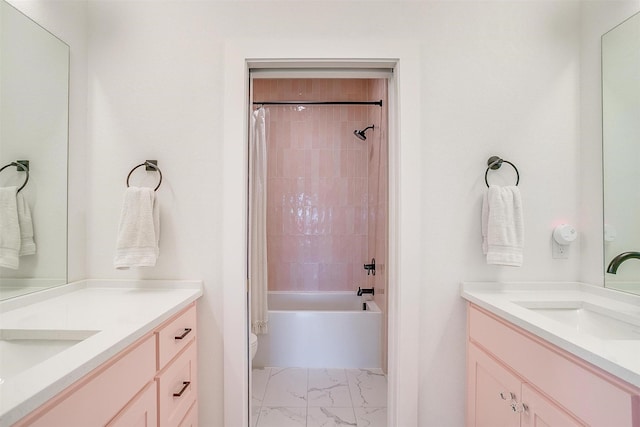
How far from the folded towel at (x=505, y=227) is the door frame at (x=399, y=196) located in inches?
12.7

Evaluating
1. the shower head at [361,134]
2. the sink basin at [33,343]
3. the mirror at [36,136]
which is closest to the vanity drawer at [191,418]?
the sink basin at [33,343]

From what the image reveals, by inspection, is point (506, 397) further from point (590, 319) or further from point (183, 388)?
point (183, 388)

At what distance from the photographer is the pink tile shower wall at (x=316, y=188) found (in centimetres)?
323

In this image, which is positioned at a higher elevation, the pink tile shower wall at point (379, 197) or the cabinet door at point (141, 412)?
the pink tile shower wall at point (379, 197)

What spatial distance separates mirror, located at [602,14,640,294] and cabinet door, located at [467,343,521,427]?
0.62m

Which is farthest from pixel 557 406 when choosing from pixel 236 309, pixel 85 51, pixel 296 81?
pixel 296 81

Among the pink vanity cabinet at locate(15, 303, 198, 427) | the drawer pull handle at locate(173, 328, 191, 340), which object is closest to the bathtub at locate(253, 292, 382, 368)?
the pink vanity cabinet at locate(15, 303, 198, 427)

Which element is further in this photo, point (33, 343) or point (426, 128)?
point (426, 128)

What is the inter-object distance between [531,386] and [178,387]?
134 centimetres

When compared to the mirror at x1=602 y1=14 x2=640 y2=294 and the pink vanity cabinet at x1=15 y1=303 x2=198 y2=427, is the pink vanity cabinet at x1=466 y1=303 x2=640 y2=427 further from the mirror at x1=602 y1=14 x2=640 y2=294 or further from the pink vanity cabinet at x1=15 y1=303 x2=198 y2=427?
the pink vanity cabinet at x1=15 y1=303 x2=198 y2=427

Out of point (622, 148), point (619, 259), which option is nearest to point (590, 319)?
point (619, 259)

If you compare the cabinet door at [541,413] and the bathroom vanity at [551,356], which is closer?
the bathroom vanity at [551,356]

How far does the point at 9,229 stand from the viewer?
1.15m

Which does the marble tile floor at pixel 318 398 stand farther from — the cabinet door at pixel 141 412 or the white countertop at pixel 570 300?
the white countertop at pixel 570 300
